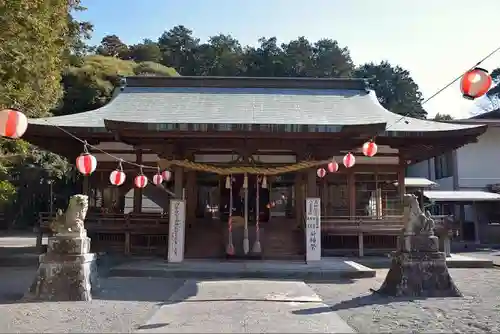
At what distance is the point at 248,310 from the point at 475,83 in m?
4.85

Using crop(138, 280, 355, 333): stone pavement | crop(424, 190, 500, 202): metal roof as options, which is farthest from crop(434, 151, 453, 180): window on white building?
crop(138, 280, 355, 333): stone pavement

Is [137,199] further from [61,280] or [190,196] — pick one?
[61,280]

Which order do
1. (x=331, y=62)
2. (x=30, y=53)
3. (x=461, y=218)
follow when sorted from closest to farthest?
(x=30, y=53) < (x=461, y=218) < (x=331, y=62)

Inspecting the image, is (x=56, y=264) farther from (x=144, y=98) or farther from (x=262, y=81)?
(x=262, y=81)

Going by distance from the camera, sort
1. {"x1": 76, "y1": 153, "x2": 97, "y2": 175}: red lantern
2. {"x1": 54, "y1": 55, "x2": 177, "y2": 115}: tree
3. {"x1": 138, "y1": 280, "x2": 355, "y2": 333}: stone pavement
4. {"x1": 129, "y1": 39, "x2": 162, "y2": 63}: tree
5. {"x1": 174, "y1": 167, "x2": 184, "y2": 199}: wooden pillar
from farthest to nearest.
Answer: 1. {"x1": 129, "y1": 39, "x2": 162, "y2": 63}: tree
2. {"x1": 54, "y1": 55, "x2": 177, "y2": 115}: tree
3. {"x1": 174, "y1": 167, "x2": 184, "y2": 199}: wooden pillar
4. {"x1": 76, "y1": 153, "x2": 97, "y2": 175}: red lantern
5. {"x1": 138, "y1": 280, "x2": 355, "y2": 333}: stone pavement

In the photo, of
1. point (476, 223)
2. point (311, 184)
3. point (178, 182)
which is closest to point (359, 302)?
point (311, 184)

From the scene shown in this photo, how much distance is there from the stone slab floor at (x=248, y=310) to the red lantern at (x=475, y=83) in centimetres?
333

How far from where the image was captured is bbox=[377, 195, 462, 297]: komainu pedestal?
7.90 metres

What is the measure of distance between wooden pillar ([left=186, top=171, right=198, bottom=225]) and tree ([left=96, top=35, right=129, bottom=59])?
43.2m

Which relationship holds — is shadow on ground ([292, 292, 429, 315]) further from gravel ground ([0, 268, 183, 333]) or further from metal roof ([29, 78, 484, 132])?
metal roof ([29, 78, 484, 132])

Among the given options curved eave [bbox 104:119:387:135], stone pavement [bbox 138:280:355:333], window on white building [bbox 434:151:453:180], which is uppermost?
window on white building [bbox 434:151:453:180]

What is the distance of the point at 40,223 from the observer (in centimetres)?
1415

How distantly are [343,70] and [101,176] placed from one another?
4327cm

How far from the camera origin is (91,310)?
22.3ft
